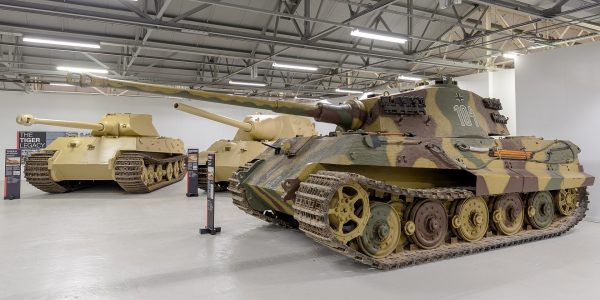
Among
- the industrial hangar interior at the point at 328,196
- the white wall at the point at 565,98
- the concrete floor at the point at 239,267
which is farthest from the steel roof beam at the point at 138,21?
the white wall at the point at 565,98

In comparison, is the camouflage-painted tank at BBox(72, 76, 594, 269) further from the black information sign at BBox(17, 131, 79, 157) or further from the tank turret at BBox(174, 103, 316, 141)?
the black information sign at BBox(17, 131, 79, 157)

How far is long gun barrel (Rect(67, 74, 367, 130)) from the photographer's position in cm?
549

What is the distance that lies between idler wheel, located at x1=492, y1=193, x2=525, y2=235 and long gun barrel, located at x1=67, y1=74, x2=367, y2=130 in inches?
106

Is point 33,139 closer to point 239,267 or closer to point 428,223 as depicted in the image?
point 239,267

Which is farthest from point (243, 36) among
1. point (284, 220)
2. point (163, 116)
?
point (163, 116)

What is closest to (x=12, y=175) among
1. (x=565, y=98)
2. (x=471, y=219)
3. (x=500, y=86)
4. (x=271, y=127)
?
(x=271, y=127)

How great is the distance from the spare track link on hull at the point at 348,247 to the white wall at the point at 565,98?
4.07 metres

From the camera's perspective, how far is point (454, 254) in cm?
649

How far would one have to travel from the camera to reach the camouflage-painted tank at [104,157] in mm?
13102

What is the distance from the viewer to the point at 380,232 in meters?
6.00

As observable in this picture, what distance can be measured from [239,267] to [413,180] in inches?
117

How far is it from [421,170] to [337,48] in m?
7.85

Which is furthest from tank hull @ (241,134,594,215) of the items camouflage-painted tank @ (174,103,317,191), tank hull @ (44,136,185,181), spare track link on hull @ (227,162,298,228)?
tank hull @ (44,136,185,181)

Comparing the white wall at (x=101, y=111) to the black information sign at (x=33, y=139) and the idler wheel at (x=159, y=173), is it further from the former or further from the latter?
the idler wheel at (x=159, y=173)
